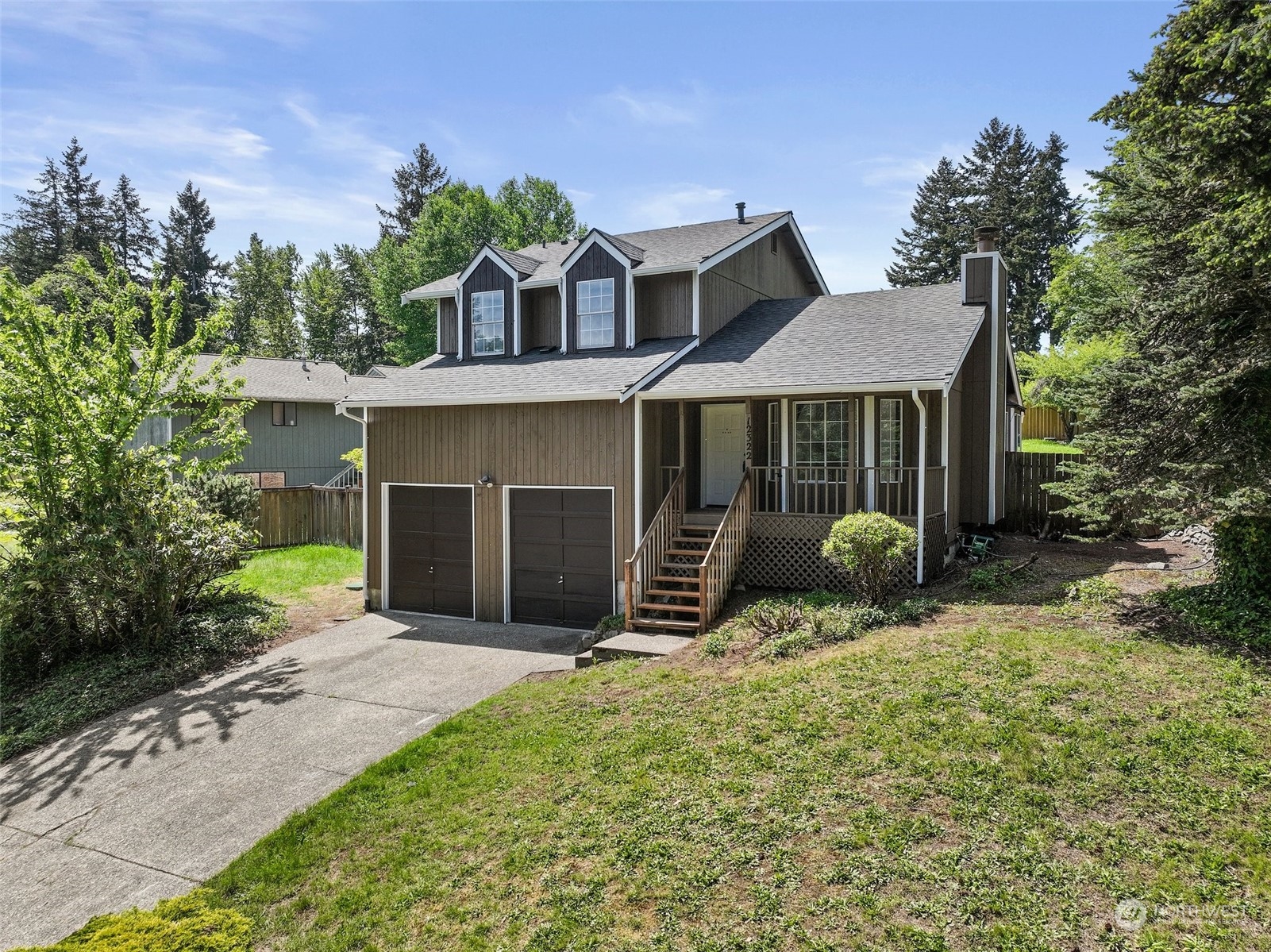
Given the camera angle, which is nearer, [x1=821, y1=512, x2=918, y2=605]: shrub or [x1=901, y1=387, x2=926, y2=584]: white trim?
[x1=821, y1=512, x2=918, y2=605]: shrub

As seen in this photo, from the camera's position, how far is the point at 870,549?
29.4 feet

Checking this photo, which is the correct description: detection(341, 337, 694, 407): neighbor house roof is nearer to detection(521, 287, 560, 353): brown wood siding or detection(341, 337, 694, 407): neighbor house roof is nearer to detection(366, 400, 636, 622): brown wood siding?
detection(366, 400, 636, 622): brown wood siding

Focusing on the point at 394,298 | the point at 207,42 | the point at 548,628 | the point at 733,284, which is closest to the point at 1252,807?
the point at 548,628

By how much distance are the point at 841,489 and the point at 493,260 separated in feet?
27.9

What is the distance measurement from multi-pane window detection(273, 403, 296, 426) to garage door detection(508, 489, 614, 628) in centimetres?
1615

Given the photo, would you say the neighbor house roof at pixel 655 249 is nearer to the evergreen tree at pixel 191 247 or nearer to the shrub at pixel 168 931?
the shrub at pixel 168 931

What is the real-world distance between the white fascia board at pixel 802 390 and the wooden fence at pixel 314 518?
1108cm

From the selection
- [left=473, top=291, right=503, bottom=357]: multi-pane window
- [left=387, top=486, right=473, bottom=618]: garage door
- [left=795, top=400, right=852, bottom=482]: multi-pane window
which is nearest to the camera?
[left=795, top=400, right=852, bottom=482]: multi-pane window

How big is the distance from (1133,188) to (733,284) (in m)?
7.40

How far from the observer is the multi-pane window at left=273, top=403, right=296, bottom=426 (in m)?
24.3

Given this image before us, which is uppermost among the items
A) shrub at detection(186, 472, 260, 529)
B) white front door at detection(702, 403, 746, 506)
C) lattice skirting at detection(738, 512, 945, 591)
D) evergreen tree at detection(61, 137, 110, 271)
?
evergreen tree at detection(61, 137, 110, 271)

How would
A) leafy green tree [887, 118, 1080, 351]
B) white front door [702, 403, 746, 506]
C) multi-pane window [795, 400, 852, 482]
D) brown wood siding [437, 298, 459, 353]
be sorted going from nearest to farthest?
multi-pane window [795, 400, 852, 482], white front door [702, 403, 746, 506], brown wood siding [437, 298, 459, 353], leafy green tree [887, 118, 1080, 351]

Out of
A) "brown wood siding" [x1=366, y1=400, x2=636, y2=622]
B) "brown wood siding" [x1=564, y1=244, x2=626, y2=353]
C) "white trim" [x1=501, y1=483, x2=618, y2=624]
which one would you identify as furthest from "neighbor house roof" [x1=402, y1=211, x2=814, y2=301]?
"white trim" [x1=501, y1=483, x2=618, y2=624]

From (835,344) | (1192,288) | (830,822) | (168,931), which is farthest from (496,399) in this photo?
(1192,288)
